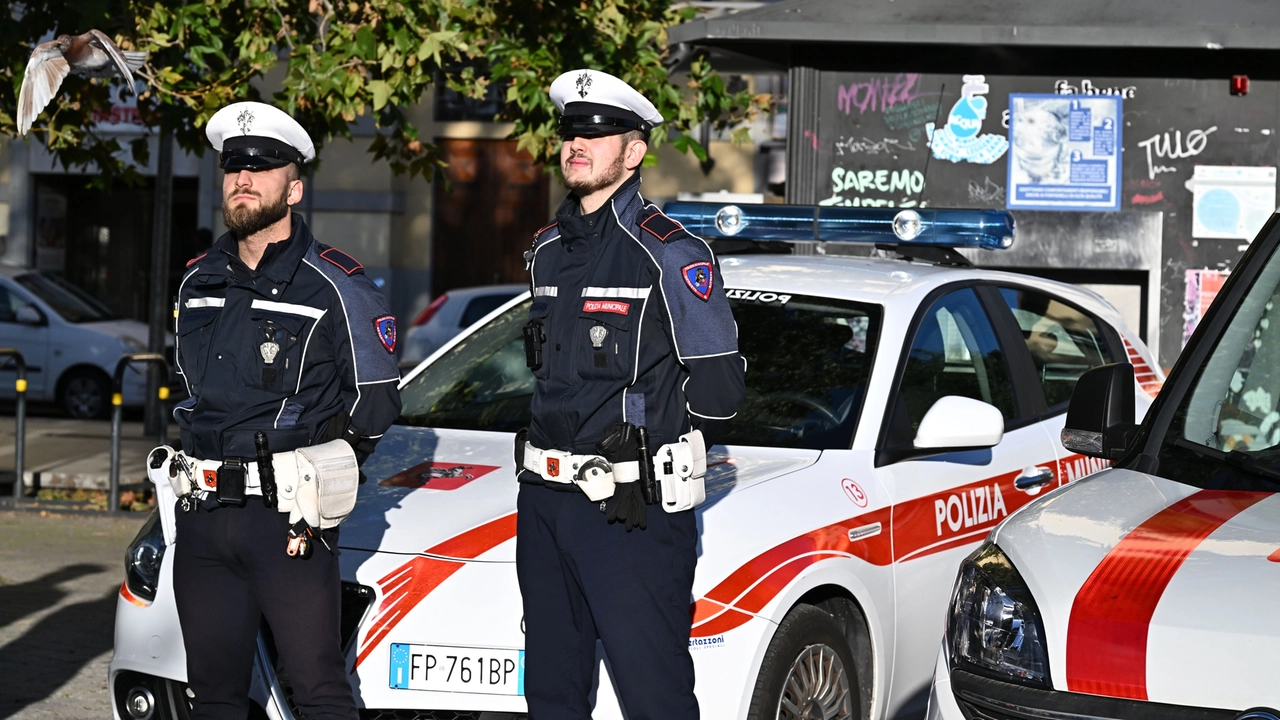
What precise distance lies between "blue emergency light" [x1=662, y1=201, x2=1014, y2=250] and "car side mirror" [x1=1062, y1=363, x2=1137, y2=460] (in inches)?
67.9

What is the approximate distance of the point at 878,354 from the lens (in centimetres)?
482

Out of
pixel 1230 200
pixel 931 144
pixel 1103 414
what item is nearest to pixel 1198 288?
pixel 1230 200

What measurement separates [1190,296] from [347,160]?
14265 millimetres

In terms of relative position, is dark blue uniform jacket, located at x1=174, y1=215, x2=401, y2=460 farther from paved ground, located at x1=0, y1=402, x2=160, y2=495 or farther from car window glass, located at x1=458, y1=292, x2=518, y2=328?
car window glass, located at x1=458, y1=292, x2=518, y2=328

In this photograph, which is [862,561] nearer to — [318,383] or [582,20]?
[318,383]

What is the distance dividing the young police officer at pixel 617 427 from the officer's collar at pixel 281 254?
1.89ft

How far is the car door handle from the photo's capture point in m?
5.12

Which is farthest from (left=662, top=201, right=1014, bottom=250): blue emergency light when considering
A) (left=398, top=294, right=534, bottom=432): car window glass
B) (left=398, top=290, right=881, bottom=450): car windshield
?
(left=398, top=294, right=534, bottom=432): car window glass

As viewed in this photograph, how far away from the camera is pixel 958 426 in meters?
4.39

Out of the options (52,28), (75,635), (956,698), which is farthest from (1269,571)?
(52,28)

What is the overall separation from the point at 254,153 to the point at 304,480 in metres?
0.78

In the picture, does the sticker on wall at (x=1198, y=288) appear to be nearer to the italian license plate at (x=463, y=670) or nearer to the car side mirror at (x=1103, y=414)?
the car side mirror at (x=1103, y=414)

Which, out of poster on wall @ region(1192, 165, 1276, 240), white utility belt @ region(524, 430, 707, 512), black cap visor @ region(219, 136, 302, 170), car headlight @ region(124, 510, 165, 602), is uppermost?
poster on wall @ region(1192, 165, 1276, 240)

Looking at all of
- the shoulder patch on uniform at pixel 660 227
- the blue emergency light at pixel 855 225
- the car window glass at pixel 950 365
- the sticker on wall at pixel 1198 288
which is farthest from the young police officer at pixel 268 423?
the sticker on wall at pixel 1198 288
